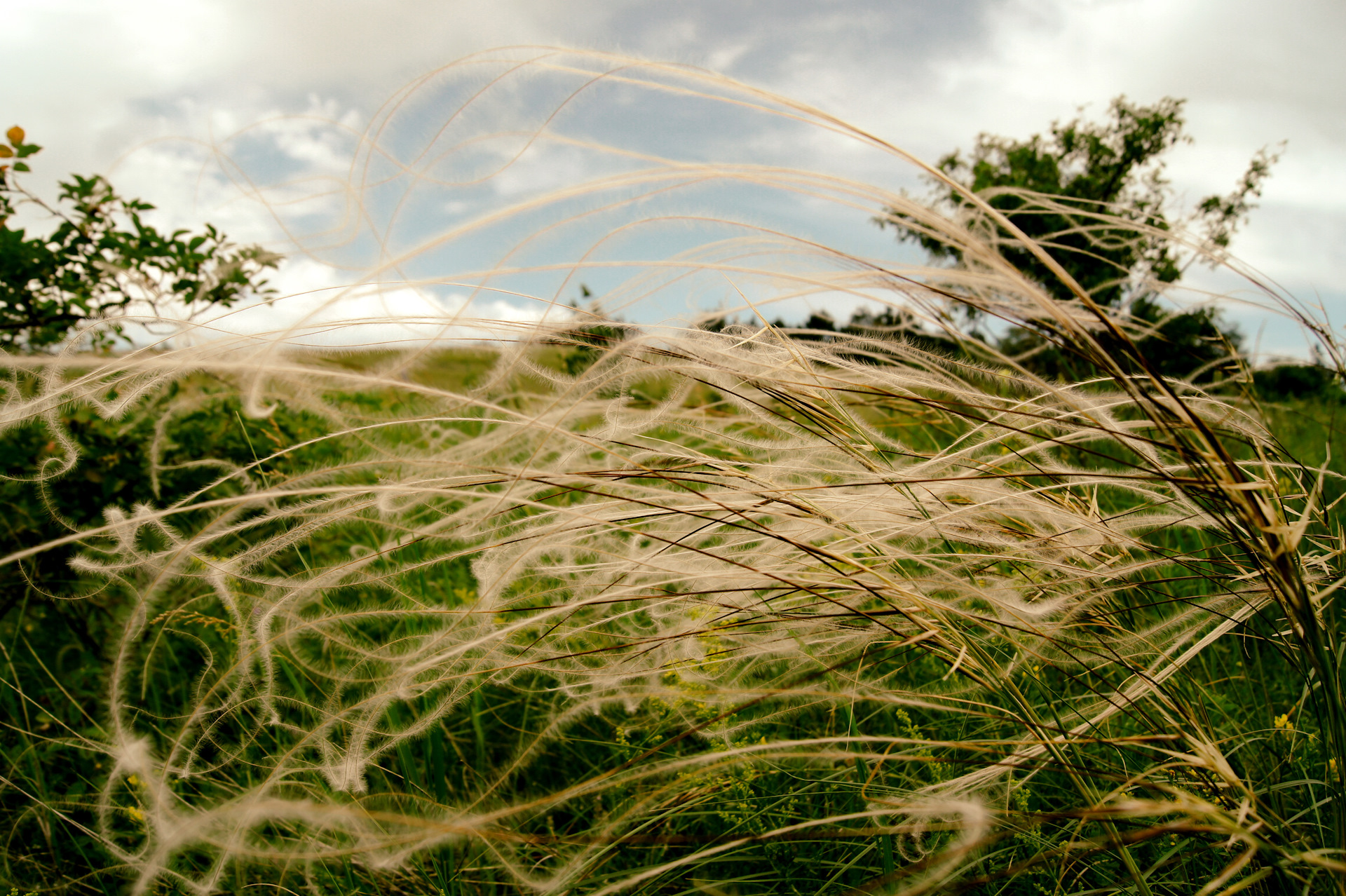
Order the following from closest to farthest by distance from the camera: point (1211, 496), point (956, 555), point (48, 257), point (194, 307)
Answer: point (1211, 496) → point (956, 555) → point (48, 257) → point (194, 307)

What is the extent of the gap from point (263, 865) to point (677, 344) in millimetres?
1304

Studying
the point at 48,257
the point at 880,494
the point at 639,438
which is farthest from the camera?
the point at 48,257

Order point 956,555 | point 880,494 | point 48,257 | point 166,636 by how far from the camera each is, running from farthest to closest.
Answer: point 48,257, point 166,636, point 880,494, point 956,555

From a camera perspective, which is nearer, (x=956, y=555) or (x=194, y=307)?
(x=956, y=555)

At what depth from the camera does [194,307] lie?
2.62 m

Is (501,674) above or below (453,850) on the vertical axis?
above

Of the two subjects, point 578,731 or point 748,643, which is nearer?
point 748,643

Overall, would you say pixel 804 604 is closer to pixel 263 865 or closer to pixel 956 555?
pixel 956 555

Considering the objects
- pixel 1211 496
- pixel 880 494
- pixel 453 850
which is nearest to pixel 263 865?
pixel 453 850

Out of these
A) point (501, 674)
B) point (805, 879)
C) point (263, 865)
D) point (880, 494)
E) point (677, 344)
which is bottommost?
point (805, 879)

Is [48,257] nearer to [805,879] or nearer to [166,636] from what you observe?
[166,636]

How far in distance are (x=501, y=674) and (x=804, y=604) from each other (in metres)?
0.76

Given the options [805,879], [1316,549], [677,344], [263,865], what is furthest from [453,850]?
[1316,549]

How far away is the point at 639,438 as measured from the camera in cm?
158
